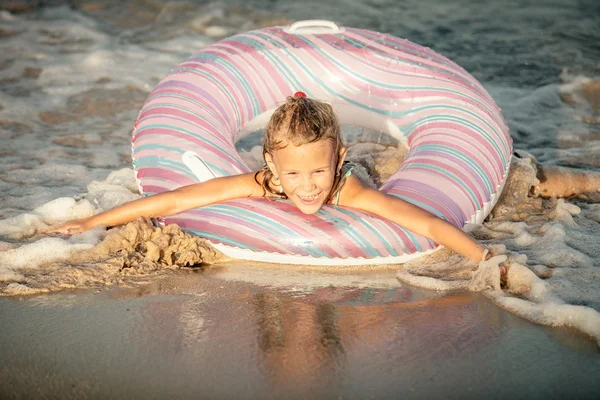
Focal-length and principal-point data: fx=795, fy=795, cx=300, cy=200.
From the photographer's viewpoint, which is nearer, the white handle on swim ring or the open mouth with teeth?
the open mouth with teeth

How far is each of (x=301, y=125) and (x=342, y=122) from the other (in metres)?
1.49

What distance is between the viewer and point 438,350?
112 inches

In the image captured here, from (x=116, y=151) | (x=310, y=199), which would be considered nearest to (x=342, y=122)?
(x=310, y=199)

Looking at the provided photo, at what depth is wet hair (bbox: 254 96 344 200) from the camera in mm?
3455

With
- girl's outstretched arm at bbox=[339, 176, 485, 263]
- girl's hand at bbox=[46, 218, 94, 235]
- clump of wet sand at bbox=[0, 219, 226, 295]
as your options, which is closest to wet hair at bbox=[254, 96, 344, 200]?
girl's outstretched arm at bbox=[339, 176, 485, 263]

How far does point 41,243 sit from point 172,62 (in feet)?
14.8

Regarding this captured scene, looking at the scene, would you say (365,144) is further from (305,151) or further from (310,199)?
(305,151)

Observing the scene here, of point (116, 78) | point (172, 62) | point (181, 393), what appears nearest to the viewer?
point (181, 393)

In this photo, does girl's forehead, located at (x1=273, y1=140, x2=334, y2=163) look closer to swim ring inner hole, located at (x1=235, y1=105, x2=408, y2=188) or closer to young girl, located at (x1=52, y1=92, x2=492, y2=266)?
young girl, located at (x1=52, y1=92, x2=492, y2=266)

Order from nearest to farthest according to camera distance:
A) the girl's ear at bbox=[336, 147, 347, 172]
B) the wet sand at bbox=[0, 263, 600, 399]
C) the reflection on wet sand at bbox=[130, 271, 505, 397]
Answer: the wet sand at bbox=[0, 263, 600, 399] → the reflection on wet sand at bbox=[130, 271, 505, 397] → the girl's ear at bbox=[336, 147, 347, 172]

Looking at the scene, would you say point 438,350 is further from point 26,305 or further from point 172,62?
point 172,62

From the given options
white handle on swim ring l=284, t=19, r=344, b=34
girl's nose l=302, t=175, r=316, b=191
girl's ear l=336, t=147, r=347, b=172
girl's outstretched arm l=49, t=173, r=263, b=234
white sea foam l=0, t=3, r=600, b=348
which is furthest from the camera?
white handle on swim ring l=284, t=19, r=344, b=34

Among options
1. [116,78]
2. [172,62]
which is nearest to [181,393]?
[116,78]

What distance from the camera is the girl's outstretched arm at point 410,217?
363 centimetres
